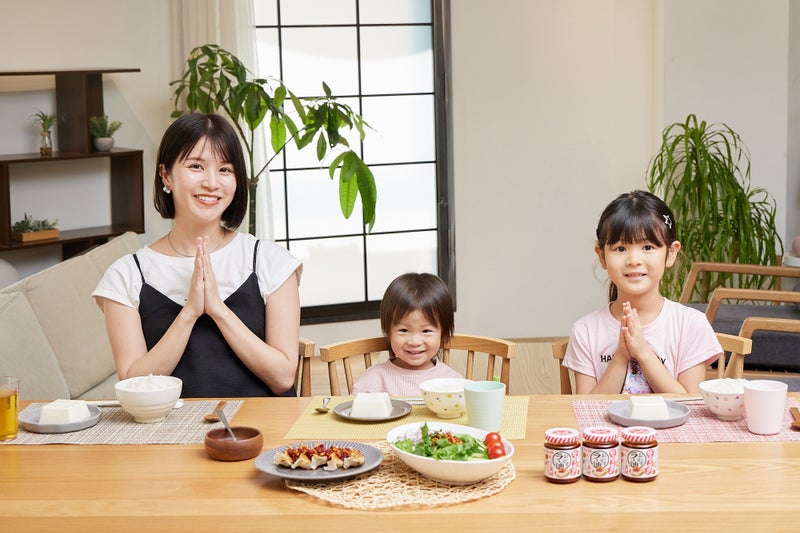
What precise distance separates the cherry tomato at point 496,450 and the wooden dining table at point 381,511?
5cm

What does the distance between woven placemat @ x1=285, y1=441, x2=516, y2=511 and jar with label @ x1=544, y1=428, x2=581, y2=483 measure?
67 millimetres

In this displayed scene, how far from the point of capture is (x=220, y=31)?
5.33 m

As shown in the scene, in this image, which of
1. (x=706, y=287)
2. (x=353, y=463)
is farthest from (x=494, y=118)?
(x=353, y=463)

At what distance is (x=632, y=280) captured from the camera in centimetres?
244

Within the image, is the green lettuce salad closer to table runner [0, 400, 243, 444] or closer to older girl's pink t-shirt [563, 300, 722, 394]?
table runner [0, 400, 243, 444]

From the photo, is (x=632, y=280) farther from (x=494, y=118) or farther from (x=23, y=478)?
(x=494, y=118)

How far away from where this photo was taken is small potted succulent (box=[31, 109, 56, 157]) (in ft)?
15.9

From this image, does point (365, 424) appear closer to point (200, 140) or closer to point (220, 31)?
point (200, 140)

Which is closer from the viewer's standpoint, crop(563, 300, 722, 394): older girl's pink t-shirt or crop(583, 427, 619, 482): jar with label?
crop(583, 427, 619, 482): jar with label

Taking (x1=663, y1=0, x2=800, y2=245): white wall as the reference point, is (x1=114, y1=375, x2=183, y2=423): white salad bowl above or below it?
below

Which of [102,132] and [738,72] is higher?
[738,72]

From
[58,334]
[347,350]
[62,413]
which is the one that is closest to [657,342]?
[347,350]

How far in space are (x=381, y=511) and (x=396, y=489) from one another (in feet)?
0.26

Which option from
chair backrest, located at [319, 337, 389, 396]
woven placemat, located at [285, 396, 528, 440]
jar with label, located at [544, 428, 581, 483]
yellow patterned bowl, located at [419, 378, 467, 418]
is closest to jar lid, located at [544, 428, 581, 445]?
jar with label, located at [544, 428, 581, 483]
